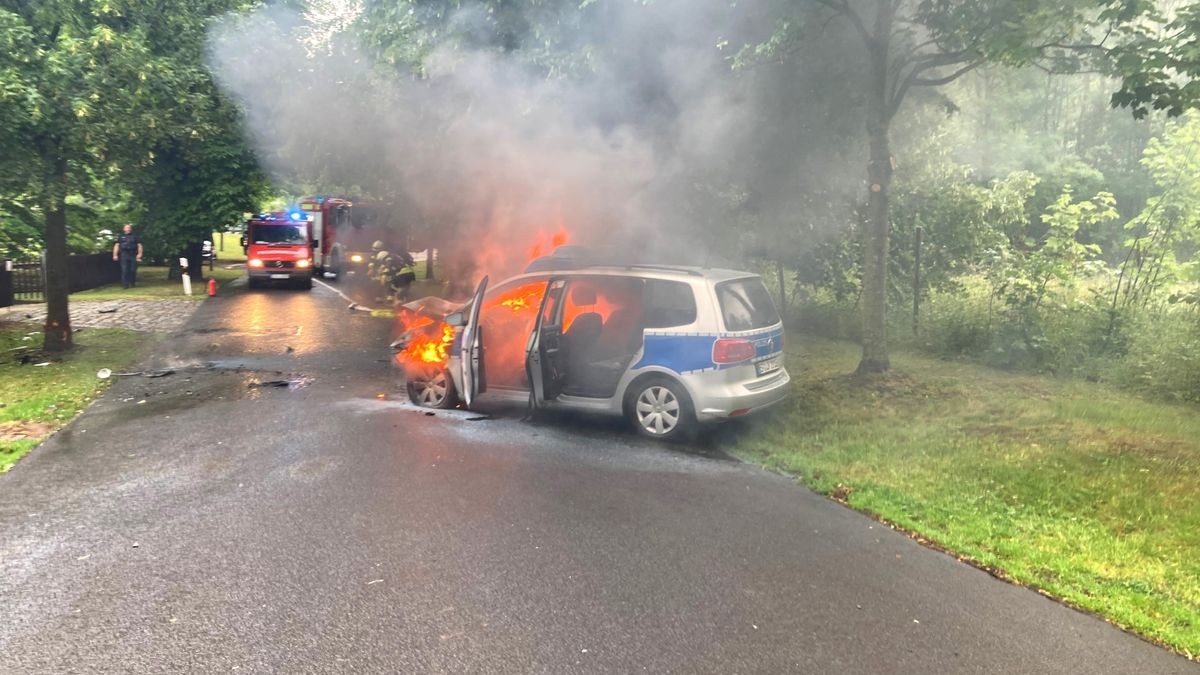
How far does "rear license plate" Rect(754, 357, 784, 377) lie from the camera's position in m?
6.29

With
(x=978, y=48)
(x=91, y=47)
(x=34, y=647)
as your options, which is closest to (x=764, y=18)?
(x=978, y=48)

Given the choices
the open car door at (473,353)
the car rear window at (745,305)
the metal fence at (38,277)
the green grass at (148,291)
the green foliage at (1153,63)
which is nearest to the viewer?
the green foliage at (1153,63)

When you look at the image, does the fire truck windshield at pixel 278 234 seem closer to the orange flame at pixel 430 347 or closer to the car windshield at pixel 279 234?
the car windshield at pixel 279 234

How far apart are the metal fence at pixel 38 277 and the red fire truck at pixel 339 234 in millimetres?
5871

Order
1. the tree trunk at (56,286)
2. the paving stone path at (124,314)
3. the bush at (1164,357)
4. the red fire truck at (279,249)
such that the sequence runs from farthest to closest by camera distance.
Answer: the red fire truck at (279,249) < the paving stone path at (124,314) < the tree trunk at (56,286) < the bush at (1164,357)

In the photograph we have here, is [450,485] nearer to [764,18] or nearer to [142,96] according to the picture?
[764,18]

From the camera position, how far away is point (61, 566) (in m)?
3.77

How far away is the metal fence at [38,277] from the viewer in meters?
15.3

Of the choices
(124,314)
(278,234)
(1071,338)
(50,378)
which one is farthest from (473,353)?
(278,234)

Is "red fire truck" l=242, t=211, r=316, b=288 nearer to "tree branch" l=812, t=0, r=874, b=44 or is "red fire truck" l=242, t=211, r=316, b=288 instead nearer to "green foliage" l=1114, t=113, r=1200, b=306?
"tree branch" l=812, t=0, r=874, b=44

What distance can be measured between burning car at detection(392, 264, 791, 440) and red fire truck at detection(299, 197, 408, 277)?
18.1 meters

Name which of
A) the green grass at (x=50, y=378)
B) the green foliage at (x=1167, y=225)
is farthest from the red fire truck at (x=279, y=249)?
the green foliage at (x=1167, y=225)

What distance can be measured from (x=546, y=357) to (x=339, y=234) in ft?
68.9

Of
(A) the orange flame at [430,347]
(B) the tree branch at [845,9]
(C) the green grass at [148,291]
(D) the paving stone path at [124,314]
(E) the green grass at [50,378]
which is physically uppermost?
(B) the tree branch at [845,9]
